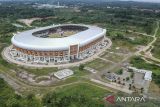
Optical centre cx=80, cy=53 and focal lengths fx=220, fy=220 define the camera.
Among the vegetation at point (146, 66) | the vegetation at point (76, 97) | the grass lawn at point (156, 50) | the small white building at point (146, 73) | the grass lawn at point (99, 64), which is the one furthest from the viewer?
the grass lawn at point (156, 50)

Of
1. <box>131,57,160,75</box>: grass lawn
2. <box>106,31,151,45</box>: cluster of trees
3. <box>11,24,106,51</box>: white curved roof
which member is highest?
<box>11,24,106,51</box>: white curved roof

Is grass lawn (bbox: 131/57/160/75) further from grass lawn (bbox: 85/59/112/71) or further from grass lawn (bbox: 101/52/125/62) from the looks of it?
grass lawn (bbox: 85/59/112/71)

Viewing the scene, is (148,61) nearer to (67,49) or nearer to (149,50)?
(149,50)

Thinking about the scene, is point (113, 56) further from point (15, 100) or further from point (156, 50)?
point (15, 100)

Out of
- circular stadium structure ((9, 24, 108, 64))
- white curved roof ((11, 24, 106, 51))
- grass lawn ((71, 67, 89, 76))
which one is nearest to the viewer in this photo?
grass lawn ((71, 67, 89, 76))

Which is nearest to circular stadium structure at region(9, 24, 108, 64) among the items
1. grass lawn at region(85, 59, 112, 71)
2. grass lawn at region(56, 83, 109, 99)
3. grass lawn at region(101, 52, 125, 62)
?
grass lawn at region(101, 52, 125, 62)

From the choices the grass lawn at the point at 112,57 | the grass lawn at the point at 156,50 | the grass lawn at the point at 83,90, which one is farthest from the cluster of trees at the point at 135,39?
the grass lawn at the point at 83,90

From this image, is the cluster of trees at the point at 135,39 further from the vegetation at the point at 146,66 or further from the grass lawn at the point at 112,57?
the vegetation at the point at 146,66
